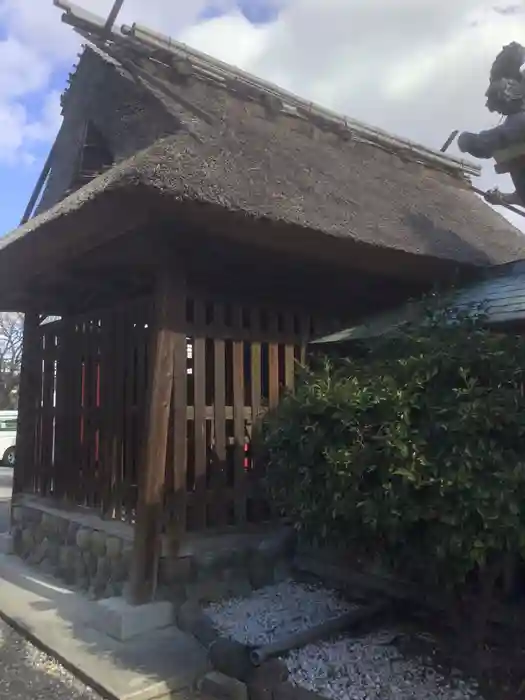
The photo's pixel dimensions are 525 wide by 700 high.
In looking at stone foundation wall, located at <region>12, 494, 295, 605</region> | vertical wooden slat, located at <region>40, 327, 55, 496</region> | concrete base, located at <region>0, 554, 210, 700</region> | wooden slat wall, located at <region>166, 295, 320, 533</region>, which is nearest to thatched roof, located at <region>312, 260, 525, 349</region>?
wooden slat wall, located at <region>166, 295, 320, 533</region>

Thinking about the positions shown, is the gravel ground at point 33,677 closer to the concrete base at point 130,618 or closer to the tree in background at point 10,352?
the concrete base at point 130,618

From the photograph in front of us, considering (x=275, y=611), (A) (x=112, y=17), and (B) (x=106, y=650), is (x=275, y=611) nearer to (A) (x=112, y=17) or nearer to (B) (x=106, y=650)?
(B) (x=106, y=650)

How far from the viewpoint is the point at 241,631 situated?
4.23 metres

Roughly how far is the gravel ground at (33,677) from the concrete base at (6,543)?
251 centimetres

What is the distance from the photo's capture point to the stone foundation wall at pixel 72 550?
5070 millimetres

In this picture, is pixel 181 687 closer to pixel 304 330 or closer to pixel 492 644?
pixel 492 644

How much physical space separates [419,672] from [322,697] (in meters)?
0.65

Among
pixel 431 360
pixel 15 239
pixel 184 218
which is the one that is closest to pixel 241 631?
pixel 431 360

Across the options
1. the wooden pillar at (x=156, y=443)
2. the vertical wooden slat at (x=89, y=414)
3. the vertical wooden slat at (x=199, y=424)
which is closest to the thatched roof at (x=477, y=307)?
the vertical wooden slat at (x=199, y=424)

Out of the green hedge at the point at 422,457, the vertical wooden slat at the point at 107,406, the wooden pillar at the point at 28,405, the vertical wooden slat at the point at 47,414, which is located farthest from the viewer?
the wooden pillar at the point at 28,405

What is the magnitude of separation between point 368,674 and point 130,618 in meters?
1.64

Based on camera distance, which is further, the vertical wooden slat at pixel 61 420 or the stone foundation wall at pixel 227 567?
the vertical wooden slat at pixel 61 420

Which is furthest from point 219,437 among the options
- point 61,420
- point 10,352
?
point 10,352

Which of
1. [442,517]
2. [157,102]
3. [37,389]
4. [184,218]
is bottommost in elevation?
[442,517]
